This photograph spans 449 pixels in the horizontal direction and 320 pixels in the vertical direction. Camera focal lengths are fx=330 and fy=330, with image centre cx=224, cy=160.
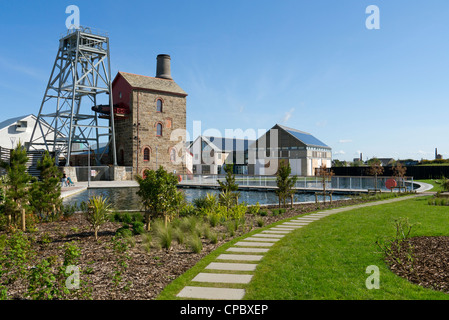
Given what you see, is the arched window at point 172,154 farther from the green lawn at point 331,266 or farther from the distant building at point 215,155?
the green lawn at point 331,266

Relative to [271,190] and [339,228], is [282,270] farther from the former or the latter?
[271,190]

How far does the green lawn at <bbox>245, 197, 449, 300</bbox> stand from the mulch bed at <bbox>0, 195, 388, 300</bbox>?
60.8 inches

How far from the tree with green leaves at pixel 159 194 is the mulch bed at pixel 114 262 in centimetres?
108

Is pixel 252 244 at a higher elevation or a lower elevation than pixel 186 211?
lower

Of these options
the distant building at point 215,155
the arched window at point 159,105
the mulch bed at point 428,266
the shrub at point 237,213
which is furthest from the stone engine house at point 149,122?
the mulch bed at point 428,266

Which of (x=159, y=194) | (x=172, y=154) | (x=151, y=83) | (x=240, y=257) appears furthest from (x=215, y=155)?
(x=240, y=257)

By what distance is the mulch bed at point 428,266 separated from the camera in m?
5.23

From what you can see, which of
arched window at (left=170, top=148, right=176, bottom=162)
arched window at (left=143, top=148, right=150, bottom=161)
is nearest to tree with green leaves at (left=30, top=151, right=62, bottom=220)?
arched window at (left=143, top=148, right=150, bottom=161)

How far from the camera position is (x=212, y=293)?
16.3ft

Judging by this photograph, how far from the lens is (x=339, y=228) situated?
9.64m

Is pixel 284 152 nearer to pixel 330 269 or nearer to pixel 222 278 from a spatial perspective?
pixel 330 269

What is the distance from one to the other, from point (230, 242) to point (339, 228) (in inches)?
137

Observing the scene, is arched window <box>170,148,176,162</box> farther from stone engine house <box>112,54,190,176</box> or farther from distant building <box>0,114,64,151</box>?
distant building <box>0,114,64,151</box>

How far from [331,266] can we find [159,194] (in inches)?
215
